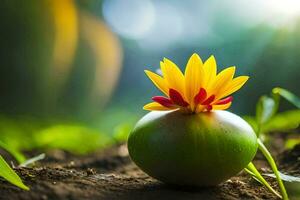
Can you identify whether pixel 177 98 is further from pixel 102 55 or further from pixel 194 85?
pixel 102 55

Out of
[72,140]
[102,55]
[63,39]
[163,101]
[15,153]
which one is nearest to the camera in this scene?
[163,101]

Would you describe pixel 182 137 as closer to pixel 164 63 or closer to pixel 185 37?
pixel 164 63

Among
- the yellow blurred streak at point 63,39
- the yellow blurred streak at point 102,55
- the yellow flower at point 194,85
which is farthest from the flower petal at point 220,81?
the yellow blurred streak at point 102,55

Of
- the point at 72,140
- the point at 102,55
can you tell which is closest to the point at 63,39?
the point at 102,55

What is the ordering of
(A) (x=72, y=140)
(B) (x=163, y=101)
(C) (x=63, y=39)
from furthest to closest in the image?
1. (C) (x=63, y=39)
2. (A) (x=72, y=140)
3. (B) (x=163, y=101)

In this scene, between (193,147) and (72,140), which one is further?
(72,140)

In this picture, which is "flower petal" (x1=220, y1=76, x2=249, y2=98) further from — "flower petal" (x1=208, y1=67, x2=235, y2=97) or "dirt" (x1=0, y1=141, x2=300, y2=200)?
"dirt" (x1=0, y1=141, x2=300, y2=200)

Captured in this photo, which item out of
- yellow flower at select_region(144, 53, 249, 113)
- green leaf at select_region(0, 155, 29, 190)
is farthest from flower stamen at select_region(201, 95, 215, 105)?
green leaf at select_region(0, 155, 29, 190)
